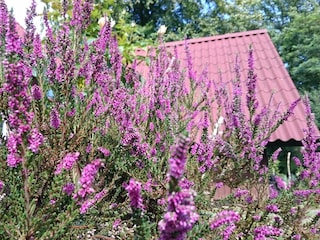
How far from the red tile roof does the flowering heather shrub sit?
110 inches

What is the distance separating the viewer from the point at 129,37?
4957 mm

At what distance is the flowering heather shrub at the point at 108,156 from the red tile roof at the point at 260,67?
279cm

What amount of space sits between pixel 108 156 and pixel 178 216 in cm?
148

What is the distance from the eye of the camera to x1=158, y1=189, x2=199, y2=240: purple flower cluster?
2.50 feet

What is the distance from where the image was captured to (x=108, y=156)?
221 cm

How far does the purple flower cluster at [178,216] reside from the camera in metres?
0.76

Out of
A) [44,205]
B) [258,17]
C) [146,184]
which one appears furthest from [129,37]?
[258,17]

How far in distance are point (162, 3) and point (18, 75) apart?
18280 mm

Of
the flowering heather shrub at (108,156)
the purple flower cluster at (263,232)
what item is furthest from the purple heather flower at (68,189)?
the purple flower cluster at (263,232)

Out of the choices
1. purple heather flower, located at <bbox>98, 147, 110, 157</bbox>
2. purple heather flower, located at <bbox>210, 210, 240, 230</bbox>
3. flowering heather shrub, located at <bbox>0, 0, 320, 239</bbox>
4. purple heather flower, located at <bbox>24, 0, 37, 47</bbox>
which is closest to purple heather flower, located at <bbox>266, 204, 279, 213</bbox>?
flowering heather shrub, located at <bbox>0, 0, 320, 239</bbox>

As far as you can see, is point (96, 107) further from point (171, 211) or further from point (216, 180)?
point (171, 211)

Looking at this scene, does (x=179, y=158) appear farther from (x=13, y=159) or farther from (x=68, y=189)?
(x=68, y=189)

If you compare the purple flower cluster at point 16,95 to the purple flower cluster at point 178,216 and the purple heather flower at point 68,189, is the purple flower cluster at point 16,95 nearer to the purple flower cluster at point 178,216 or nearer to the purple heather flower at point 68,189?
the purple heather flower at point 68,189

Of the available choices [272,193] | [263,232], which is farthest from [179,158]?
[272,193]
